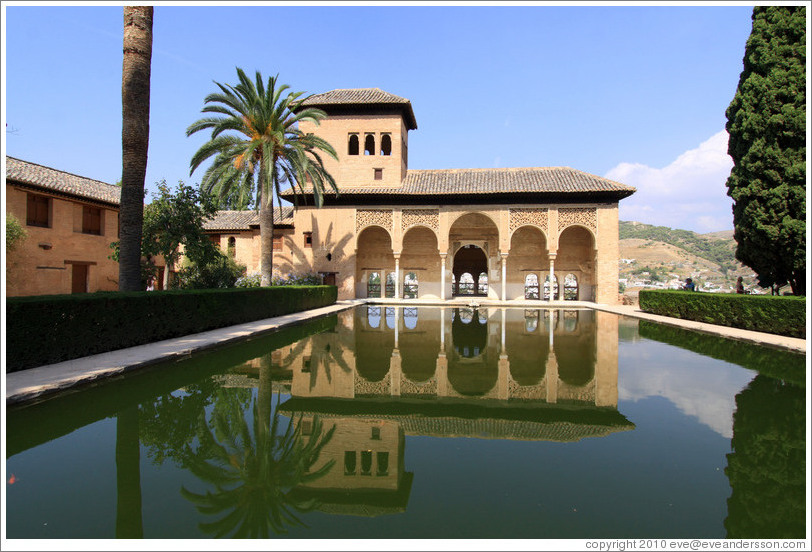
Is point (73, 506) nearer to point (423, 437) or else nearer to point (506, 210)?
point (423, 437)

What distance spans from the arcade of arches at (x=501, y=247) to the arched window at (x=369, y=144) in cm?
370

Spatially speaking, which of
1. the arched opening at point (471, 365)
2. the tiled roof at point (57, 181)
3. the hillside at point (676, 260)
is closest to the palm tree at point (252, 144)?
the tiled roof at point (57, 181)

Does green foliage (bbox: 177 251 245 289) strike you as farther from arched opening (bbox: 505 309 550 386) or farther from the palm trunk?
arched opening (bbox: 505 309 550 386)

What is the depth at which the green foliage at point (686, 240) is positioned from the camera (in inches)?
Answer: 2687

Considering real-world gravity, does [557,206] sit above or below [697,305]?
above

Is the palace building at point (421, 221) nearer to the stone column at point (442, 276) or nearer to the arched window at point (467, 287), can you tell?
the stone column at point (442, 276)

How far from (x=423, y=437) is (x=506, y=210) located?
67.2 feet

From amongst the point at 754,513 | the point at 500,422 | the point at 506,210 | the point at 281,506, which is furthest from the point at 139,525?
the point at 506,210

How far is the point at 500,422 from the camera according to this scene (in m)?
4.04

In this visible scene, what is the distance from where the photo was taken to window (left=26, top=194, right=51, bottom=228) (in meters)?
15.5

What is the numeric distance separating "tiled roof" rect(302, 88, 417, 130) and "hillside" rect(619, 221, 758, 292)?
3869 cm

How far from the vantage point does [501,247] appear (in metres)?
22.9

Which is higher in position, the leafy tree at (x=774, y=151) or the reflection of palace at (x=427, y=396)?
the leafy tree at (x=774, y=151)

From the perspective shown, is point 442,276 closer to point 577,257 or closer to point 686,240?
point 577,257
